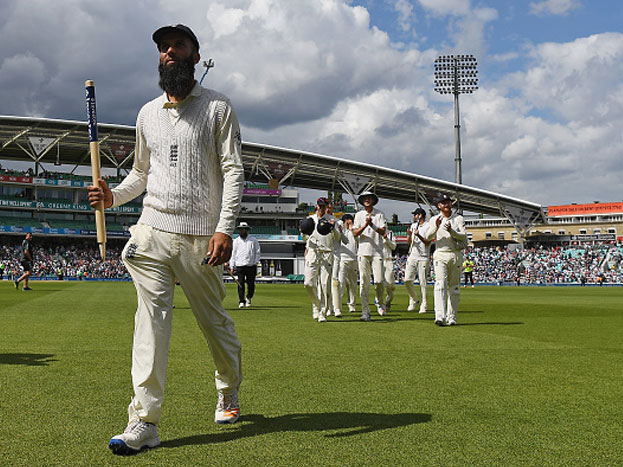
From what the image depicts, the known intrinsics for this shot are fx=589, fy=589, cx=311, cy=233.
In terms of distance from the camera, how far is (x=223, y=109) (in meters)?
3.69

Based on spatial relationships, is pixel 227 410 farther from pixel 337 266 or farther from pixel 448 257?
pixel 337 266

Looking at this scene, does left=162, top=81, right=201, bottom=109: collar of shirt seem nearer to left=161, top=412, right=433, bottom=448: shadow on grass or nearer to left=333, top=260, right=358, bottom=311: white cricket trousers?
left=161, top=412, right=433, bottom=448: shadow on grass

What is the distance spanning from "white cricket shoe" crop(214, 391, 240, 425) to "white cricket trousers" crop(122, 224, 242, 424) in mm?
474

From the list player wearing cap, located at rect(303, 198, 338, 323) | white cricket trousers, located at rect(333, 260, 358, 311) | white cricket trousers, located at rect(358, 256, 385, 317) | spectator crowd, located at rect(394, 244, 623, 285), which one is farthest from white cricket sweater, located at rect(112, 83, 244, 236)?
spectator crowd, located at rect(394, 244, 623, 285)

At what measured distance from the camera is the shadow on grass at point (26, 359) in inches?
233

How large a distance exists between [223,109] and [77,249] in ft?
210

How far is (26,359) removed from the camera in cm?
616

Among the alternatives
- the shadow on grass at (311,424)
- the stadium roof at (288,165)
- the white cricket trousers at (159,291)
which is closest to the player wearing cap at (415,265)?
the shadow on grass at (311,424)

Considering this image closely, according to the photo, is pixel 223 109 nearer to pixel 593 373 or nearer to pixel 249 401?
pixel 249 401

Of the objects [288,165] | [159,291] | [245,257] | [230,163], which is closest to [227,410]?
[159,291]

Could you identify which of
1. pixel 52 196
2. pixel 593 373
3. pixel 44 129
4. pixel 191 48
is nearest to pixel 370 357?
pixel 593 373

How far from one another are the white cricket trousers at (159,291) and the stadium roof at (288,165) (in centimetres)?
5275

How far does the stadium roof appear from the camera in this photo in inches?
2144

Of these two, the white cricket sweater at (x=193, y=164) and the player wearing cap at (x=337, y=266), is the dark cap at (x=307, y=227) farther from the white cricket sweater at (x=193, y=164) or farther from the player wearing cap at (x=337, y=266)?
the white cricket sweater at (x=193, y=164)
